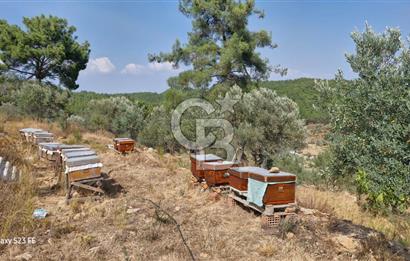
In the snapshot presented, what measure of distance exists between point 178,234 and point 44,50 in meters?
22.3

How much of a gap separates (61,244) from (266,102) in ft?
29.9

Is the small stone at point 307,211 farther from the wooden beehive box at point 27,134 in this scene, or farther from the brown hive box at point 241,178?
the wooden beehive box at point 27,134

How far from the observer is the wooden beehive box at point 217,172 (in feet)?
25.4

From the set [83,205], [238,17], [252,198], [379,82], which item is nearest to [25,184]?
[83,205]

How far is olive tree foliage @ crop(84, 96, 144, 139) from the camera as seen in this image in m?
29.5

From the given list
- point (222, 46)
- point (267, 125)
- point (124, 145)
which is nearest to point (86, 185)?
point (124, 145)

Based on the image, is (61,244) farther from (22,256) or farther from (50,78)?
(50,78)

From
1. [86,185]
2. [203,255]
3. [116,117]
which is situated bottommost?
[203,255]

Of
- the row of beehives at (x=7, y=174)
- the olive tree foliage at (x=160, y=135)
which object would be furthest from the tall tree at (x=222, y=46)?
the row of beehives at (x=7, y=174)

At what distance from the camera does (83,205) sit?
6789 mm

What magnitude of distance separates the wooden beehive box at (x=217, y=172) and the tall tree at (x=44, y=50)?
20.0 m

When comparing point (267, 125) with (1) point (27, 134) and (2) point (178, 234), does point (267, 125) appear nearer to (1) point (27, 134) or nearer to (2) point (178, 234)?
(2) point (178, 234)

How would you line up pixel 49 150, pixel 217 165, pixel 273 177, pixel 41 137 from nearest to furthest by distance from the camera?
pixel 273 177, pixel 217 165, pixel 49 150, pixel 41 137

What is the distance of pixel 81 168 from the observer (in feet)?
23.5
